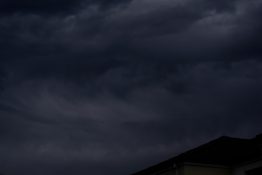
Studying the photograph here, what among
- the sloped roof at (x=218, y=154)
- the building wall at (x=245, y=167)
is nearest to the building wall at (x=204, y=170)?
the sloped roof at (x=218, y=154)

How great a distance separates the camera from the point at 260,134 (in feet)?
53.2

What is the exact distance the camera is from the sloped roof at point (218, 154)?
19547 millimetres

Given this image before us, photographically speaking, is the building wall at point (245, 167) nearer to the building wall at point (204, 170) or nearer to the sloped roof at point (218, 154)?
the sloped roof at point (218, 154)

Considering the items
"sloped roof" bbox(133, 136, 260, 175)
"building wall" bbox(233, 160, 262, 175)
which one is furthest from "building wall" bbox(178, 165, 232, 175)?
"building wall" bbox(233, 160, 262, 175)

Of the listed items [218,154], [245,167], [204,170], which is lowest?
[245,167]

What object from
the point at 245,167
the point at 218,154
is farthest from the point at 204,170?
the point at 245,167

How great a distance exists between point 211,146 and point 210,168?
2.35 metres

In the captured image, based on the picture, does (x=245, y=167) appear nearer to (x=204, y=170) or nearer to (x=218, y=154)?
→ (x=204, y=170)

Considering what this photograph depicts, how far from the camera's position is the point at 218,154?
21.6 m

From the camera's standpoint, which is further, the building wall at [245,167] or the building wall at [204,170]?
the building wall at [204,170]

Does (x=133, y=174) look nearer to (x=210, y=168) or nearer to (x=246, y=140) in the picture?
(x=210, y=168)

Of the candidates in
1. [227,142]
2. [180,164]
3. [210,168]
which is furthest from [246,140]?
[180,164]

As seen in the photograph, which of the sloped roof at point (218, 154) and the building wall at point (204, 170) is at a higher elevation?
the sloped roof at point (218, 154)

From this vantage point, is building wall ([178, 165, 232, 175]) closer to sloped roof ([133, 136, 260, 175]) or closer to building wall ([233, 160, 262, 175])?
sloped roof ([133, 136, 260, 175])
